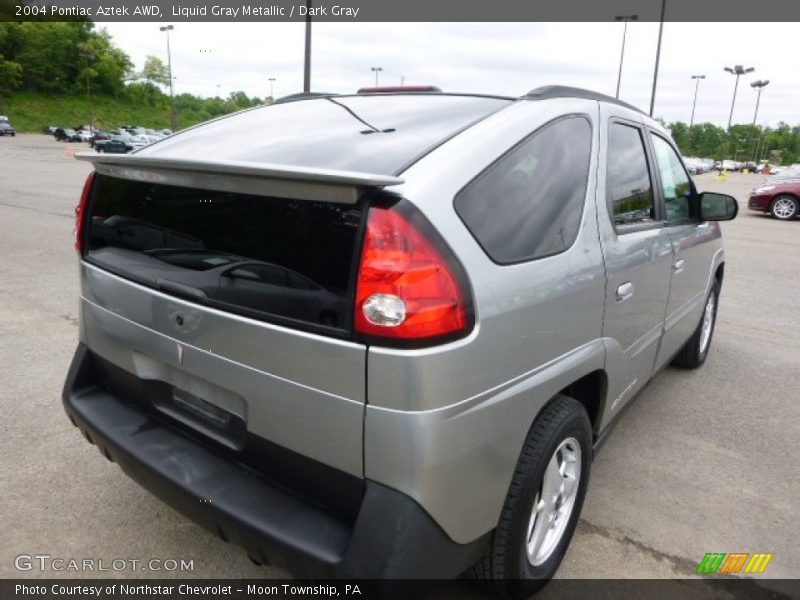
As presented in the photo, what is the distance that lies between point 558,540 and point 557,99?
5.48 feet

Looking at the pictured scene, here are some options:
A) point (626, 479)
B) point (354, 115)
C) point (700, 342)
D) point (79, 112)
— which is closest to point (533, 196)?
point (354, 115)

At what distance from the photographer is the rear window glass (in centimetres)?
197

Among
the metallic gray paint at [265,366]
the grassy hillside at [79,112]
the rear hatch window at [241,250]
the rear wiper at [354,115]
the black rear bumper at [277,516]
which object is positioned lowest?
the black rear bumper at [277,516]

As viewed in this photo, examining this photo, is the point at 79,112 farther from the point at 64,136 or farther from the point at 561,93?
the point at 561,93

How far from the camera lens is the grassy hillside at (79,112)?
80750 millimetres

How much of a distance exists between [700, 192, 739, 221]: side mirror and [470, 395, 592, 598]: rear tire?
6.28ft

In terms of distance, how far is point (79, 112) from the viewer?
89.1m

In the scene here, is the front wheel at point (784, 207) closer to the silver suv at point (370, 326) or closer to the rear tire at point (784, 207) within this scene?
the rear tire at point (784, 207)

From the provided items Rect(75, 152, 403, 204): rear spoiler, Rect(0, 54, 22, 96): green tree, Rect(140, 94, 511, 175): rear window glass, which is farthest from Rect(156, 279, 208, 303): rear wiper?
Rect(0, 54, 22, 96): green tree

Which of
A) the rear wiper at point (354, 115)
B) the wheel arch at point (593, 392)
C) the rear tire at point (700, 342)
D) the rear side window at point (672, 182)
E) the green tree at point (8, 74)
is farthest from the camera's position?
the green tree at point (8, 74)

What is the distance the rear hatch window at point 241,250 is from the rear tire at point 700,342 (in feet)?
11.3

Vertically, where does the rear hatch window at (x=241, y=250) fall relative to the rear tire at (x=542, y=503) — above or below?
above

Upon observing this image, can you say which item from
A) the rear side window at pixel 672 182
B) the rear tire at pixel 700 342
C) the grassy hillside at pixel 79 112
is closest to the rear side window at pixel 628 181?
the rear side window at pixel 672 182

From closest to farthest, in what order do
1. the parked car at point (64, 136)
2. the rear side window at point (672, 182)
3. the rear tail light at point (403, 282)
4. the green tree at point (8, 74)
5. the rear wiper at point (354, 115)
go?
the rear tail light at point (403, 282) < the rear wiper at point (354, 115) < the rear side window at point (672, 182) < the parked car at point (64, 136) < the green tree at point (8, 74)
